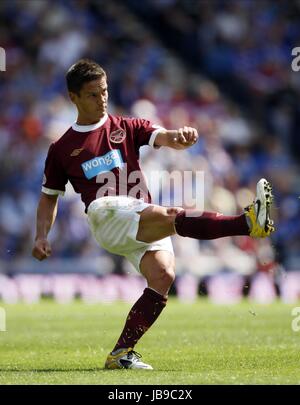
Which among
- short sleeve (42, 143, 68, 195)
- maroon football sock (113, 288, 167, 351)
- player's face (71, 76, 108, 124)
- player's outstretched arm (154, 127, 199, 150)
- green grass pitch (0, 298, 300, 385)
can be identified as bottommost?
green grass pitch (0, 298, 300, 385)

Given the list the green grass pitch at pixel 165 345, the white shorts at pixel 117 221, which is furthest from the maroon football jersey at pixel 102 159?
the green grass pitch at pixel 165 345

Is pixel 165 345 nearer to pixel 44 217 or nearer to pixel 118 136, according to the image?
pixel 44 217

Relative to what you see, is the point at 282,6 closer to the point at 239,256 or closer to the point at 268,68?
the point at 268,68

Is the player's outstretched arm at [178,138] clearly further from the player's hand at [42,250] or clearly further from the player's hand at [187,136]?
the player's hand at [42,250]

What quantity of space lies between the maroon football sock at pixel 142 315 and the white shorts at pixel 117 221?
13.6 inches

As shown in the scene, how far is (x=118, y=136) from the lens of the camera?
704cm

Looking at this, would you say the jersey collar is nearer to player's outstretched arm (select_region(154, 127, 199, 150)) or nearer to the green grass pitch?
player's outstretched arm (select_region(154, 127, 199, 150))

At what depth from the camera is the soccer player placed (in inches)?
261

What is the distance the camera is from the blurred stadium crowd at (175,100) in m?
16.0

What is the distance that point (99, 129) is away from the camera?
7047 mm

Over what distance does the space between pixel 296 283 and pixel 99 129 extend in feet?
29.0

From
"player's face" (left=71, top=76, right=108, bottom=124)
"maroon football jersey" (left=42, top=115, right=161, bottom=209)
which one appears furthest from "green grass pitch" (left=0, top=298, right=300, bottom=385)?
"player's face" (left=71, top=76, right=108, bottom=124)

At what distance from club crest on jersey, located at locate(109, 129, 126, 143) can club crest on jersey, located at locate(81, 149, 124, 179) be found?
0.12 m
